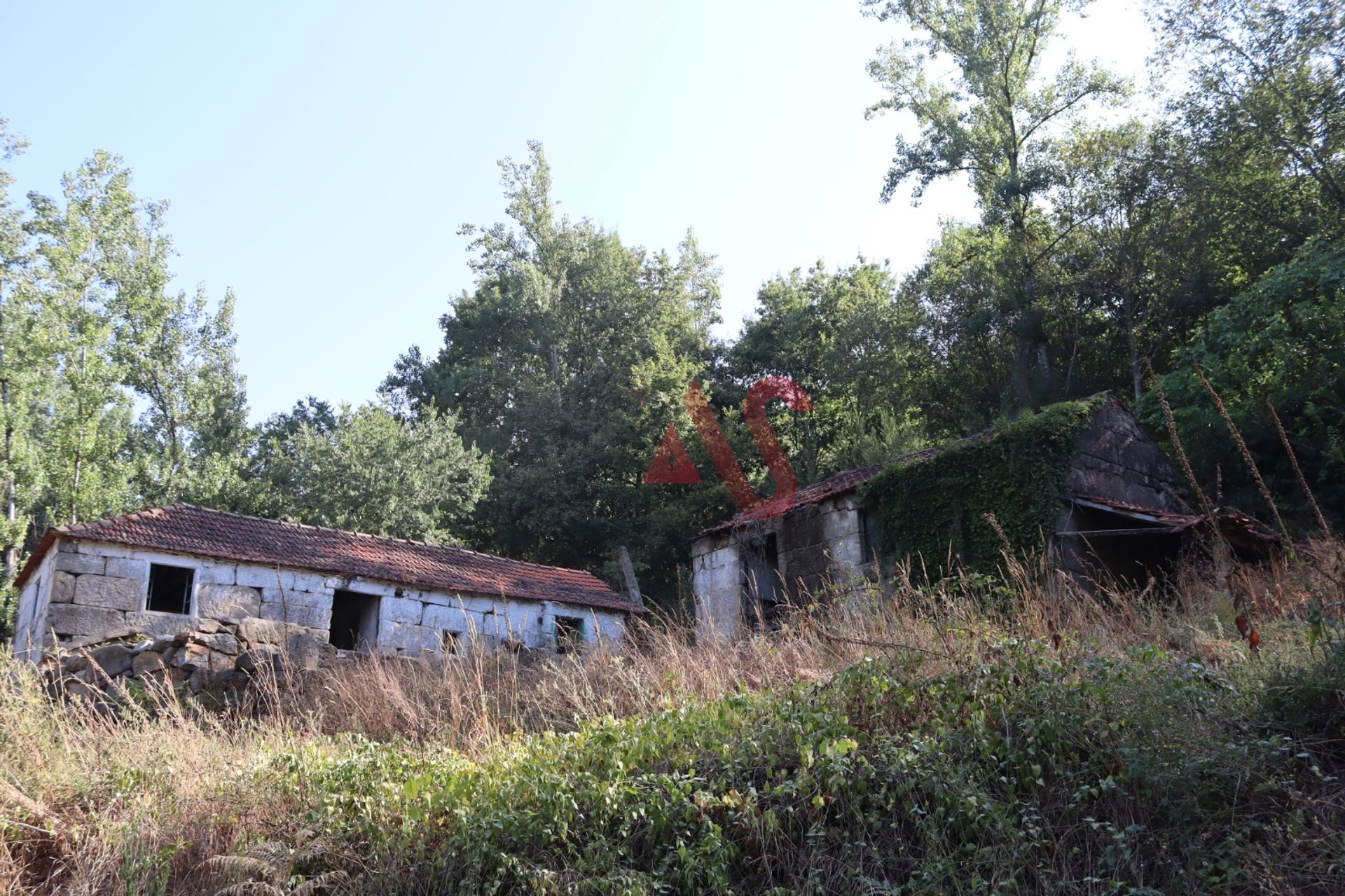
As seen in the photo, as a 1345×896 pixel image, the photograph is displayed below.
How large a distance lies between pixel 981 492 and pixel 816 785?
34.9 feet

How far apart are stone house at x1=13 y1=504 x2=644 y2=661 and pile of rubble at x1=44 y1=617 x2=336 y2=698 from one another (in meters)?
3.15

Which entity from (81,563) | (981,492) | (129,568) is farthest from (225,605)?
(981,492)

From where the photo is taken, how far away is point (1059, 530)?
13828 mm

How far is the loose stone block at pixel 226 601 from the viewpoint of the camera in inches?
618

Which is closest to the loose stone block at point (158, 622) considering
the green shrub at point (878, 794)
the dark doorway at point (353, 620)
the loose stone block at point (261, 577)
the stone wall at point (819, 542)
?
the loose stone block at point (261, 577)

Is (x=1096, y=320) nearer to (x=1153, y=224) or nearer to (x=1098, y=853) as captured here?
(x=1153, y=224)

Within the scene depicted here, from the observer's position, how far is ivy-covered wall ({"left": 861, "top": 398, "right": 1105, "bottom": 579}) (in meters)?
14.0

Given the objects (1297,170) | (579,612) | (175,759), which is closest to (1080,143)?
(1297,170)

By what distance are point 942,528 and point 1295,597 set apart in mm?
7635

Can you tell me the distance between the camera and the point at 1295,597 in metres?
7.38

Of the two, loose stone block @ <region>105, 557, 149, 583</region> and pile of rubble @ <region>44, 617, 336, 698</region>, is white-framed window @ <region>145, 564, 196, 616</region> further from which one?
pile of rubble @ <region>44, 617, 336, 698</region>

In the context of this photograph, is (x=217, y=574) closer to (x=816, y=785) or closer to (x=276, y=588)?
(x=276, y=588)

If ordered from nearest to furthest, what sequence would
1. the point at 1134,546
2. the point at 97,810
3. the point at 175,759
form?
the point at 97,810 → the point at 175,759 → the point at 1134,546
